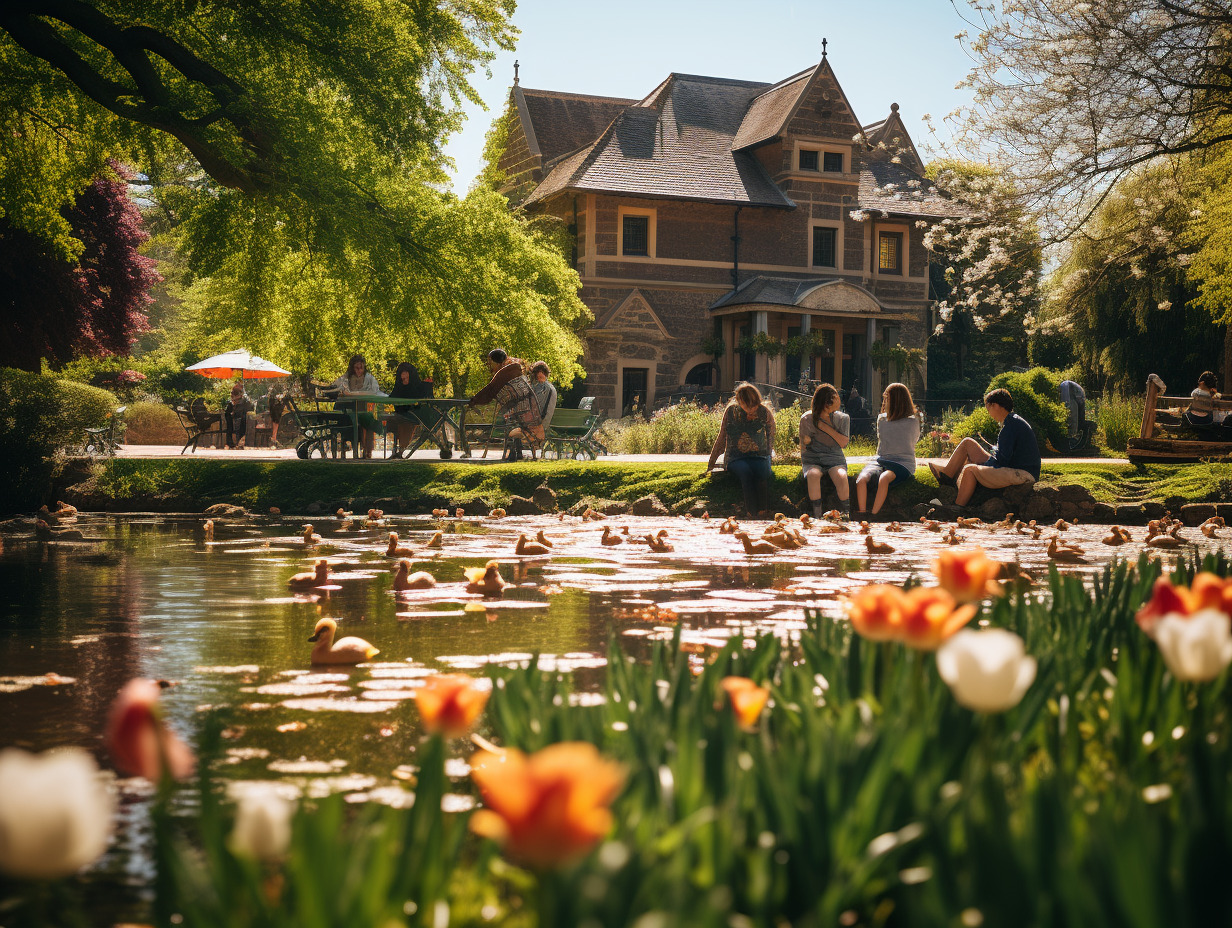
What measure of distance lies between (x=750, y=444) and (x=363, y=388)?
7720 mm

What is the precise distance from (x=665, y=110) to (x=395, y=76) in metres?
25.1

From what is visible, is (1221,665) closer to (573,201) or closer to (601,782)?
(601,782)

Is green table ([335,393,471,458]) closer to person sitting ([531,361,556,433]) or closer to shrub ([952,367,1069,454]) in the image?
person sitting ([531,361,556,433])

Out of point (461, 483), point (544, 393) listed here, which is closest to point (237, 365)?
point (544, 393)

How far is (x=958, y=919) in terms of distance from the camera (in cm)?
134

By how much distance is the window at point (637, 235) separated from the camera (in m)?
34.0

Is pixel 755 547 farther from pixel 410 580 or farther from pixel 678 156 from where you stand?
pixel 678 156

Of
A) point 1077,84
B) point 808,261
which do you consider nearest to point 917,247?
point 808,261

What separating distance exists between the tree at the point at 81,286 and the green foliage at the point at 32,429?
25.8 ft

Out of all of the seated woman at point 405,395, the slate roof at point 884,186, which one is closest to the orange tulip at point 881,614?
the seated woman at point 405,395

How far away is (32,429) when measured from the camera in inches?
470

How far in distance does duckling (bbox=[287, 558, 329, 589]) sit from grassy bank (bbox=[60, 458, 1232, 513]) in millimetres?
6279

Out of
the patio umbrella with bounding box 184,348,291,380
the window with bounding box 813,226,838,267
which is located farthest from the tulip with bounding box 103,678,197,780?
the window with bounding box 813,226,838,267

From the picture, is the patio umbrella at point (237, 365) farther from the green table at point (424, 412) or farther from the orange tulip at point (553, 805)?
the orange tulip at point (553, 805)
